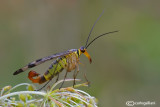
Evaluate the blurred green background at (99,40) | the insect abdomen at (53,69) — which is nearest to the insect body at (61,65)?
the insect abdomen at (53,69)

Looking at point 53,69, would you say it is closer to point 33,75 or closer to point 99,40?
point 33,75

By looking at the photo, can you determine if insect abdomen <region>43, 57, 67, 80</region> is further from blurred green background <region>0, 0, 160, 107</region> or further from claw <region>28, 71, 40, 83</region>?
blurred green background <region>0, 0, 160, 107</region>

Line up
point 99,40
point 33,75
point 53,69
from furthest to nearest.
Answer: point 99,40
point 53,69
point 33,75

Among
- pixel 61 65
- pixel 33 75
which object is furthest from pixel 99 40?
pixel 33 75

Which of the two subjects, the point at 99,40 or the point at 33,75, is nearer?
the point at 33,75

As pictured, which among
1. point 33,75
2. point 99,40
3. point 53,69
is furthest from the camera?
point 99,40

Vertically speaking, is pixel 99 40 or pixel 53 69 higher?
pixel 53 69

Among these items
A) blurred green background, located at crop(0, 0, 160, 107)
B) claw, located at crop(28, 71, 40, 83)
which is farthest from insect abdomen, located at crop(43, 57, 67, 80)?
blurred green background, located at crop(0, 0, 160, 107)

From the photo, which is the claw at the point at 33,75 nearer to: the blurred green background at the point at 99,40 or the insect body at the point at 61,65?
the insect body at the point at 61,65

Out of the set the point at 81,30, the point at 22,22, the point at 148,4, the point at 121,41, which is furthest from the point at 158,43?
the point at 22,22
